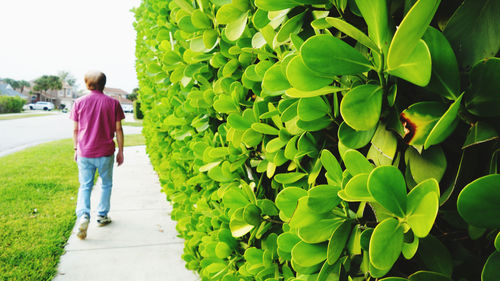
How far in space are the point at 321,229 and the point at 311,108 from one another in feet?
1.00

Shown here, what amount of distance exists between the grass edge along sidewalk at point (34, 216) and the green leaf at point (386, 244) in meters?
3.40

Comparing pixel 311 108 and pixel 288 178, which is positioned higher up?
pixel 311 108

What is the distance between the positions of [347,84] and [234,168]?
733 mm

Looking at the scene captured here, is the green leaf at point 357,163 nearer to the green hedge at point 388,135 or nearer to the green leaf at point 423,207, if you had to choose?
the green hedge at point 388,135

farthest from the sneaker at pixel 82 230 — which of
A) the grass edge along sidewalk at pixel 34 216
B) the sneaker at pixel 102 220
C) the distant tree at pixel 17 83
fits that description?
the distant tree at pixel 17 83

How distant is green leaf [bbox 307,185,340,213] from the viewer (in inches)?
28.2

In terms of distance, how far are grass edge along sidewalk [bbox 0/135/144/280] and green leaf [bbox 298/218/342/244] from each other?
319 centimetres

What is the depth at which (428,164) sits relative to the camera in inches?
23.3

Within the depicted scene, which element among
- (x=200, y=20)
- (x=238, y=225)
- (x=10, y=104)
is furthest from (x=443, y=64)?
(x=10, y=104)

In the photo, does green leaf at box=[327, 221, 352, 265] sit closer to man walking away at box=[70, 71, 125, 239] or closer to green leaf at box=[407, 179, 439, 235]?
green leaf at box=[407, 179, 439, 235]

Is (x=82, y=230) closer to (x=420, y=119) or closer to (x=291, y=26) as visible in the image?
(x=291, y=26)

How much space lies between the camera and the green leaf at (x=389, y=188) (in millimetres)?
518

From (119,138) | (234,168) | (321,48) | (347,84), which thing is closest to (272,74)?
(347,84)

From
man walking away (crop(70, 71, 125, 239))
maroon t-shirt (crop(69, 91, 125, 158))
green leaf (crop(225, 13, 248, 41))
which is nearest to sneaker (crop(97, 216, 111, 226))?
man walking away (crop(70, 71, 125, 239))
